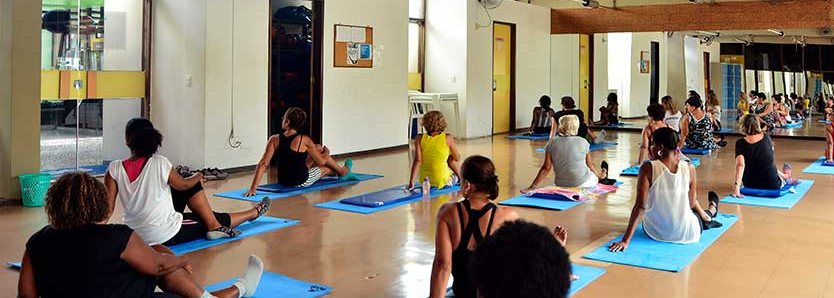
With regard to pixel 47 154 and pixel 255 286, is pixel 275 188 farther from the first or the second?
pixel 255 286

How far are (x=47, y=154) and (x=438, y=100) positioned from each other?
7027 millimetres

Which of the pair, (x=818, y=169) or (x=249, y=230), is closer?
(x=249, y=230)

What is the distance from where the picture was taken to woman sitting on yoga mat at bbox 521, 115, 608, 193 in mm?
7562

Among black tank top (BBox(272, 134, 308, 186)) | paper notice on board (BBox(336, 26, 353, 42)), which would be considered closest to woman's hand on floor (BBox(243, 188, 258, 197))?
black tank top (BBox(272, 134, 308, 186))

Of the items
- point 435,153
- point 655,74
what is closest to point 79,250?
point 435,153

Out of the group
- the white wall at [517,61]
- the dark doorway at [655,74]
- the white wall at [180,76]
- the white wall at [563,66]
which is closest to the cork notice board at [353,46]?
the white wall at [180,76]

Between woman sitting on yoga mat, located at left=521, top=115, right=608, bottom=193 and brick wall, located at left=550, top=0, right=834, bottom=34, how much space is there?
7950mm

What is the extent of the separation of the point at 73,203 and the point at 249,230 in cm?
316

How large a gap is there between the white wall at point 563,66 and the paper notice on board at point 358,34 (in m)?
6.74

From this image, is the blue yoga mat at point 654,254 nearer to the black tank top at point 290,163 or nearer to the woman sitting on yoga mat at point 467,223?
the woman sitting on yoga mat at point 467,223

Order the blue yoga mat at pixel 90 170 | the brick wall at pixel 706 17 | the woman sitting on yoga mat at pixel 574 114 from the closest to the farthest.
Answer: the blue yoga mat at pixel 90 170 < the woman sitting on yoga mat at pixel 574 114 < the brick wall at pixel 706 17

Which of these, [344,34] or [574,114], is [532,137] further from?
[344,34]

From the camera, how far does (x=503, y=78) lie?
618 inches

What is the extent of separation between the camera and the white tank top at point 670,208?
538cm
